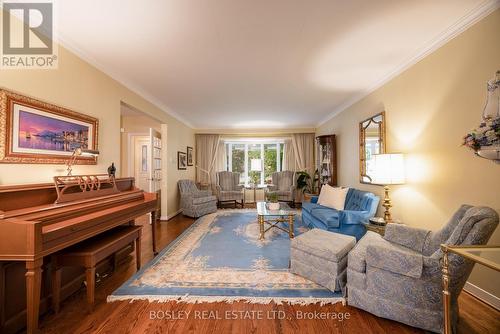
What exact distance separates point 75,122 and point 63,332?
6.32ft

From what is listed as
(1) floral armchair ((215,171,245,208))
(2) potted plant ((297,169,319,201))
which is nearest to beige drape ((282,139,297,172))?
(2) potted plant ((297,169,319,201))

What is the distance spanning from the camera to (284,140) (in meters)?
6.57

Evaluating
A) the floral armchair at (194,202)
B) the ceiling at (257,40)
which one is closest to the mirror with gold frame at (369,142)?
the ceiling at (257,40)

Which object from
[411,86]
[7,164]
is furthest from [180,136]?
[411,86]

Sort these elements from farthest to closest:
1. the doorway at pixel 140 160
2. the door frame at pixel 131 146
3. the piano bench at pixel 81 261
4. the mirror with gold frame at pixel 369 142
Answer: the doorway at pixel 140 160 → the door frame at pixel 131 146 → the mirror with gold frame at pixel 369 142 → the piano bench at pixel 81 261

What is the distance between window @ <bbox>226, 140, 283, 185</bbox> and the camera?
680 cm

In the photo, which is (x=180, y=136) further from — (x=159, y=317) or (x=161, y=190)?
(x=159, y=317)

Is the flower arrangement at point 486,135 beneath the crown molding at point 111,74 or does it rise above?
beneath

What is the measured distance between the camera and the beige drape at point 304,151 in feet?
20.8

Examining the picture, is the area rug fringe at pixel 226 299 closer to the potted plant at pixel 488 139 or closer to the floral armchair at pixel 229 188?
the potted plant at pixel 488 139

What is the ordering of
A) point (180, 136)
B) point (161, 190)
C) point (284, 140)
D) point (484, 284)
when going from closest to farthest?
point (484, 284)
point (161, 190)
point (180, 136)
point (284, 140)

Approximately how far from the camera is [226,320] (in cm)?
158

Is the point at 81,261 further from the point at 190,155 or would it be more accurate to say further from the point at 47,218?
the point at 190,155

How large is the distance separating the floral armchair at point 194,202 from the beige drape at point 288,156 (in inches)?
105
